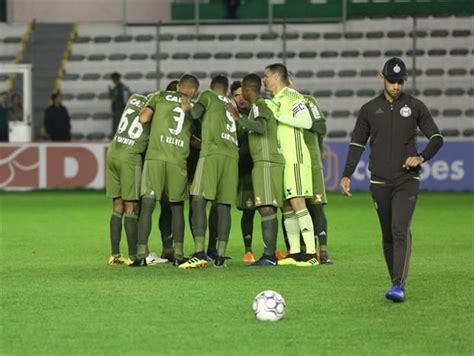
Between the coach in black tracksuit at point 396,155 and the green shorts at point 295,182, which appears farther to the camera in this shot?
the green shorts at point 295,182

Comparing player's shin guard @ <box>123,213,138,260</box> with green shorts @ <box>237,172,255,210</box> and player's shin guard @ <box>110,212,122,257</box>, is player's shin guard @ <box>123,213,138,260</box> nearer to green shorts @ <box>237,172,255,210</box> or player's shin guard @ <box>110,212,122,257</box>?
player's shin guard @ <box>110,212,122,257</box>

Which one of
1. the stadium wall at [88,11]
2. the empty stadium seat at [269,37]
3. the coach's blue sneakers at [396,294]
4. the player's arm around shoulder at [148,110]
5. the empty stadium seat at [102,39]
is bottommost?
the coach's blue sneakers at [396,294]

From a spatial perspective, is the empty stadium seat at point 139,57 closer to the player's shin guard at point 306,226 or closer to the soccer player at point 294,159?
the soccer player at point 294,159

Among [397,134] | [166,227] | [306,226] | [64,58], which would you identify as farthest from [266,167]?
→ [64,58]

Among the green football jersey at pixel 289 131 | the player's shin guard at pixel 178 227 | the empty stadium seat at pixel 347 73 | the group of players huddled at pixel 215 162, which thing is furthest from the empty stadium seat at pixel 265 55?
the player's shin guard at pixel 178 227

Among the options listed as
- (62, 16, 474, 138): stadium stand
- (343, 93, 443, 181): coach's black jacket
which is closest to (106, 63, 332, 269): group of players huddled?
(343, 93, 443, 181): coach's black jacket

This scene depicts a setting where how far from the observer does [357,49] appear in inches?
1351

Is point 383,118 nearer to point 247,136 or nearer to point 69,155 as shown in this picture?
point 247,136

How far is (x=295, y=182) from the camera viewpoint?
14.3 meters

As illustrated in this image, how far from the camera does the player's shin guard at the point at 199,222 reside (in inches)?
552

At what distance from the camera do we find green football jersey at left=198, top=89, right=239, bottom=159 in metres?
14.1

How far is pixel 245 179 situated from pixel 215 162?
2.95 ft

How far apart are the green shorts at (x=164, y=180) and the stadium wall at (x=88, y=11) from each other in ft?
69.6

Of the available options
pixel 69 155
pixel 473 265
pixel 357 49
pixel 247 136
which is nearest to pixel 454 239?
pixel 473 265
